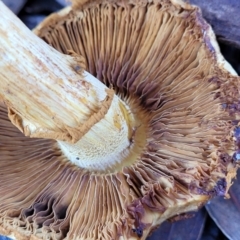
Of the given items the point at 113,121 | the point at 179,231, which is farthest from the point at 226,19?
the point at 179,231

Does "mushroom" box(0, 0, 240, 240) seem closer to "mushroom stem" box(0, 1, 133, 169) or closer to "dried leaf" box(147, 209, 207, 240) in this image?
"mushroom stem" box(0, 1, 133, 169)

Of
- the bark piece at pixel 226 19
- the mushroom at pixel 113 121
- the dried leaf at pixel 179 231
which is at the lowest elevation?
the dried leaf at pixel 179 231

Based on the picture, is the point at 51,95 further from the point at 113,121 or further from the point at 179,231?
the point at 179,231

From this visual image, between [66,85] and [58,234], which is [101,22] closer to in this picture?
[66,85]

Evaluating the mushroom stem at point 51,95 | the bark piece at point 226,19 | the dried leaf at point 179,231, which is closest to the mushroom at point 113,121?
the mushroom stem at point 51,95

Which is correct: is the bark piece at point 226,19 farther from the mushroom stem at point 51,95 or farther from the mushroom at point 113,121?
the mushroom stem at point 51,95

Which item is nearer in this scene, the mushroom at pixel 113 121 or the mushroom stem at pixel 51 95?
the mushroom stem at pixel 51 95

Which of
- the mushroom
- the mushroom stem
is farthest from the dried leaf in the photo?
the mushroom stem

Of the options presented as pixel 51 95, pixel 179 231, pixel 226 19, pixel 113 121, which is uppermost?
pixel 226 19
